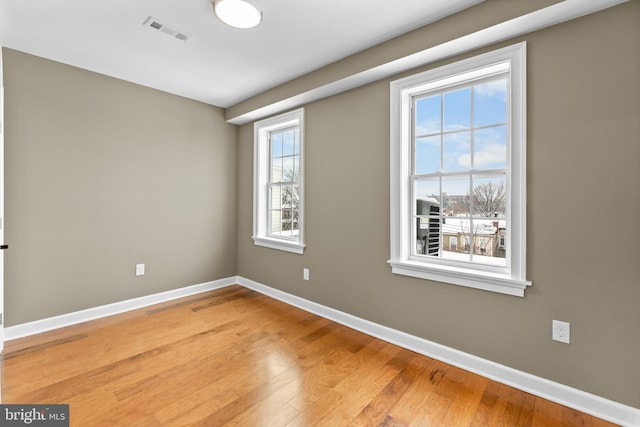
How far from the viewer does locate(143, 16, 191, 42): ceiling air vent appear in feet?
7.17

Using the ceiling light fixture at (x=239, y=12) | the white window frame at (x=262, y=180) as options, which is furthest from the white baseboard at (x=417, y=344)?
the ceiling light fixture at (x=239, y=12)

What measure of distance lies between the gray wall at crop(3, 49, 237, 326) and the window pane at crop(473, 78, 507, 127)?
3.23 m

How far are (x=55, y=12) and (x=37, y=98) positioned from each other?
3.29 feet

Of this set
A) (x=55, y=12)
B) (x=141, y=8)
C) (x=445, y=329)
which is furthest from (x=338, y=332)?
(x=55, y=12)

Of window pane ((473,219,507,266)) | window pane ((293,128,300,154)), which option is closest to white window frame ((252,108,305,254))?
window pane ((293,128,300,154))

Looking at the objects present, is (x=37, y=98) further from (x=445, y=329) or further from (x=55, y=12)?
(x=445, y=329)

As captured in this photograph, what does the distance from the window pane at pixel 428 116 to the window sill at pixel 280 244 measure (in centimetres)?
178

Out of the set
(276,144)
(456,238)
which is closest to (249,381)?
(456,238)

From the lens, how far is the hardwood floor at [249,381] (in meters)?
1.69

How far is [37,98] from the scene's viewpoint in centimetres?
269

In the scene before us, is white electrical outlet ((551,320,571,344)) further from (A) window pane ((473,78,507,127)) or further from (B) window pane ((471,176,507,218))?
(A) window pane ((473,78,507,127))

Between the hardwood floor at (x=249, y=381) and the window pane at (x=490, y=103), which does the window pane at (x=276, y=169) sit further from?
the window pane at (x=490, y=103)

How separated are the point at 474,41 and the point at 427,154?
861 millimetres

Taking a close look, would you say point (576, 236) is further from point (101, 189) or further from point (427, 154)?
point (101, 189)
